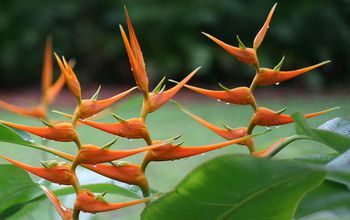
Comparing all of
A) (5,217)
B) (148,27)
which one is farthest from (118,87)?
(5,217)

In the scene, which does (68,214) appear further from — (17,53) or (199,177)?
(17,53)

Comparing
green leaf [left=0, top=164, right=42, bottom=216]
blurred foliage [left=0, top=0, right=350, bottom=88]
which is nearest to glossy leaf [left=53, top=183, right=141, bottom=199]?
green leaf [left=0, top=164, right=42, bottom=216]

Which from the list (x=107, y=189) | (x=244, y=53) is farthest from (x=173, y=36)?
(x=244, y=53)

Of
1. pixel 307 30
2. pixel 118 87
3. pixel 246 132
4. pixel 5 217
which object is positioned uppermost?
pixel 246 132

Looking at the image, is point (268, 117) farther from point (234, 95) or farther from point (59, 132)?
point (59, 132)

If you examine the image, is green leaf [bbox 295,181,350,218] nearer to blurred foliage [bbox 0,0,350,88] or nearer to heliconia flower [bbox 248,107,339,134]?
heliconia flower [bbox 248,107,339,134]

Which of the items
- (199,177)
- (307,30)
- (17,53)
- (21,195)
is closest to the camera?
(199,177)
